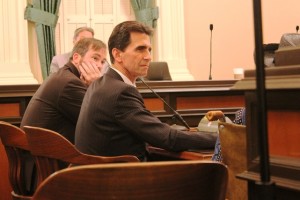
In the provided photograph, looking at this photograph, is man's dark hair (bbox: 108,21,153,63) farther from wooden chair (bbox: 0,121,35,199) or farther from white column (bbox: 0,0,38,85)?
white column (bbox: 0,0,38,85)

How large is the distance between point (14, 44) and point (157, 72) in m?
1.81

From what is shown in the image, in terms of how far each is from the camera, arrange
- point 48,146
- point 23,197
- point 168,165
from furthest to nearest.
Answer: point 23,197 → point 48,146 → point 168,165

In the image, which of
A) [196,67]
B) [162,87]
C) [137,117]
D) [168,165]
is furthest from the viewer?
[196,67]

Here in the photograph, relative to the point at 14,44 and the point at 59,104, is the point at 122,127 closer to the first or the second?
the point at 59,104

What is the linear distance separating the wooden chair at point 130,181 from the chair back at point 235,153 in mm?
755

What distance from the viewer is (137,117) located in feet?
7.40

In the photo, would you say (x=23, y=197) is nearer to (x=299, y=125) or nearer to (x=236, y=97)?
(x=299, y=125)

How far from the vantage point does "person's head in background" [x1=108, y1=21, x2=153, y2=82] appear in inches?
102

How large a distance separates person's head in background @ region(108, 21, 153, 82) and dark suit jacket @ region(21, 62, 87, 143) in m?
0.36

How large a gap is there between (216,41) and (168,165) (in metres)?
6.61

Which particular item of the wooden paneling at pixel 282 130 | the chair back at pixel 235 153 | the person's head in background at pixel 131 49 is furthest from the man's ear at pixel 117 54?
the wooden paneling at pixel 282 130

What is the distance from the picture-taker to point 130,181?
3.13ft

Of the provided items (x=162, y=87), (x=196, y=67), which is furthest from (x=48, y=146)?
(x=196, y=67)

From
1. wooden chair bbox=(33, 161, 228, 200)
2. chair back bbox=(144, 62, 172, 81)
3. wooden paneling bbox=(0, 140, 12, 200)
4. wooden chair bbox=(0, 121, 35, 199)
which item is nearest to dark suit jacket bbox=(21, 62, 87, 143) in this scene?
wooden chair bbox=(0, 121, 35, 199)
